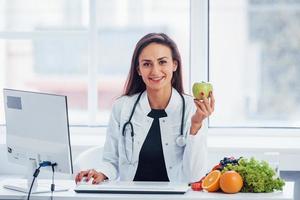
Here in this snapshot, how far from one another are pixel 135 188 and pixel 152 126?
554 mm

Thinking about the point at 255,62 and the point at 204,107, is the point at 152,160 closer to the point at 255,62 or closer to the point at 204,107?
the point at 204,107

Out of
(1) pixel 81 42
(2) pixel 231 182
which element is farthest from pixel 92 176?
(1) pixel 81 42

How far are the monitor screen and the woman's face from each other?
0.58 metres

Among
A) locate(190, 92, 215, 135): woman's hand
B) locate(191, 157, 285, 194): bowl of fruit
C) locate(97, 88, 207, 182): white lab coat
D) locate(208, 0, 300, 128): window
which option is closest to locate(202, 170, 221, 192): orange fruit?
locate(191, 157, 285, 194): bowl of fruit

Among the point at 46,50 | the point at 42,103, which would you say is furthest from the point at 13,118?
the point at 46,50

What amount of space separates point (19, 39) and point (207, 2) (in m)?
1.23

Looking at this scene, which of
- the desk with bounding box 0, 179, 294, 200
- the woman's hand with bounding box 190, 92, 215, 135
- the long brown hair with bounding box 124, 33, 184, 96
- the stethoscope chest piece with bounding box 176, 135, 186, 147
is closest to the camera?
the desk with bounding box 0, 179, 294, 200

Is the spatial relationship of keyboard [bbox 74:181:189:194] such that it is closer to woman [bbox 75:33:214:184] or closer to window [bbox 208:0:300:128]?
woman [bbox 75:33:214:184]

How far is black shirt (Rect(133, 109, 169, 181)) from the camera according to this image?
10.5 feet

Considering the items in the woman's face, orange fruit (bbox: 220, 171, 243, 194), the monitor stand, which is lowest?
the monitor stand

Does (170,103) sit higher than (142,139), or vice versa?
(170,103)

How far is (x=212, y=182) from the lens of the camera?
107 inches

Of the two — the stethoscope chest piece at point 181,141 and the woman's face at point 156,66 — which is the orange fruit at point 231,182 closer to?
the stethoscope chest piece at point 181,141

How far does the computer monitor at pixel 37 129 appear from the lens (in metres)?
2.75
